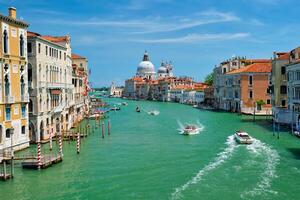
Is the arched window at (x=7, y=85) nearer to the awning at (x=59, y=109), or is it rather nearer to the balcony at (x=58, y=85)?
the balcony at (x=58, y=85)

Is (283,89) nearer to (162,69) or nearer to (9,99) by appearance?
(9,99)

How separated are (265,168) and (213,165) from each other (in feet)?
6.39

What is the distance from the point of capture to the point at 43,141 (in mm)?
22516

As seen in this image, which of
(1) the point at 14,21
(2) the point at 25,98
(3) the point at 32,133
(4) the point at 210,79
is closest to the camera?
(1) the point at 14,21

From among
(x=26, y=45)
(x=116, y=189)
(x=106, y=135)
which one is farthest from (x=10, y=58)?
(x=106, y=135)

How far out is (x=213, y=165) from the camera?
17.0 metres

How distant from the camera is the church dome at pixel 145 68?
137000 millimetres

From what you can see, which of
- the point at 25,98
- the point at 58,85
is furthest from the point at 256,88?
the point at 25,98

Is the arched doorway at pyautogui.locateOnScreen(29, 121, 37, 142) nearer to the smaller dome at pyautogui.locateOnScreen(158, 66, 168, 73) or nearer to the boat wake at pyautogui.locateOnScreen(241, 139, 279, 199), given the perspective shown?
the boat wake at pyautogui.locateOnScreen(241, 139, 279, 199)

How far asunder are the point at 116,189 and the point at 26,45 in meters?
9.70

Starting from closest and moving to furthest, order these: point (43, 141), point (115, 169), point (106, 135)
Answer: point (115, 169)
point (43, 141)
point (106, 135)

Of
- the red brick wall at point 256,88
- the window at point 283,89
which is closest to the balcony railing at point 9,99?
the window at point 283,89

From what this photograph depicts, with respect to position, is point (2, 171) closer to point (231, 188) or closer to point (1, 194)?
point (1, 194)

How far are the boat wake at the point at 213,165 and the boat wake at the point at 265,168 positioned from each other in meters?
1.01
